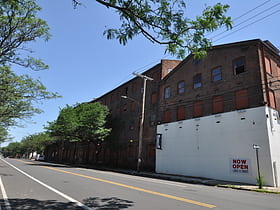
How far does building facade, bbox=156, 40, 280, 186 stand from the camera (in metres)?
16.3

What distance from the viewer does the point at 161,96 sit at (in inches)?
1075

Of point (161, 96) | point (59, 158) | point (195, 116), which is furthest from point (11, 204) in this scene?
point (59, 158)

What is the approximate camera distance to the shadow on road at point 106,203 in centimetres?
616

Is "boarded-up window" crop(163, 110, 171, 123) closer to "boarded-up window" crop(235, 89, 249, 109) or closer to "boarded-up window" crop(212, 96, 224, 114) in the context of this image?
"boarded-up window" crop(212, 96, 224, 114)

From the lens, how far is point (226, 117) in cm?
1877

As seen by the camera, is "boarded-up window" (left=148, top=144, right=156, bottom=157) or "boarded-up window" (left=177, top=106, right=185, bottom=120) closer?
"boarded-up window" (left=177, top=106, right=185, bottom=120)

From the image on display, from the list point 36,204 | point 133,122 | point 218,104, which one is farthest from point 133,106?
point 36,204

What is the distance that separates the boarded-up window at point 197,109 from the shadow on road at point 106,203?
1606 centimetres

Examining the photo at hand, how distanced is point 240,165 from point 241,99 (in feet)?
18.7

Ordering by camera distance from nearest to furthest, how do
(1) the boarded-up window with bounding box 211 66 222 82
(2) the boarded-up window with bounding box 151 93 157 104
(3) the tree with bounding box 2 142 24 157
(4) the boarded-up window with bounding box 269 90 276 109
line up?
(4) the boarded-up window with bounding box 269 90 276 109 < (1) the boarded-up window with bounding box 211 66 222 82 < (2) the boarded-up window with bounding box 151 93 157 104 < (3) the tree with bounding box 2 142 24 157

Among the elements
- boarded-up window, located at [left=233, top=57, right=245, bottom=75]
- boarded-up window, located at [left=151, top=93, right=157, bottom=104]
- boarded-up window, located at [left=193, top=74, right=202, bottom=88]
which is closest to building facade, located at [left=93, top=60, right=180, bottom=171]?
boarded-up window, located at [left=151, top=93, right=157, bottom=104]

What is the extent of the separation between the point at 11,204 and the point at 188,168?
17420 mm

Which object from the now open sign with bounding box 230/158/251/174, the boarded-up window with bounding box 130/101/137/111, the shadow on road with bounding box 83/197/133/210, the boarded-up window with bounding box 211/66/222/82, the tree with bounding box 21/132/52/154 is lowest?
the shadow on road with bounding box 83/197/133/210

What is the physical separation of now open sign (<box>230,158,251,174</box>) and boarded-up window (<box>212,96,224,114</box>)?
15.7ft
